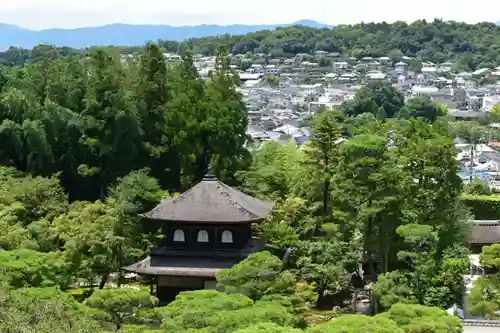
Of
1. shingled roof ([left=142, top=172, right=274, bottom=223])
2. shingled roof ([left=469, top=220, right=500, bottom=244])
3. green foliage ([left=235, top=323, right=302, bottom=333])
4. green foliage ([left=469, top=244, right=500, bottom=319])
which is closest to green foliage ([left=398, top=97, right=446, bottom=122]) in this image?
shingled roof ([left=469, top=220, right=500, bottom=244])

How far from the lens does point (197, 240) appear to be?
2381 centimetres

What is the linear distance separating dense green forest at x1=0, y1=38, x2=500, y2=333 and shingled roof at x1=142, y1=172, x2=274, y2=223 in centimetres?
207

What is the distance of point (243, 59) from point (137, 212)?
133m

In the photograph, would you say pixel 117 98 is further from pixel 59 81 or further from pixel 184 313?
pixel 184 313

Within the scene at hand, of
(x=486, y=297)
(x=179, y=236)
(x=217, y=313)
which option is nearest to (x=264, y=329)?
(x=217, y=313)

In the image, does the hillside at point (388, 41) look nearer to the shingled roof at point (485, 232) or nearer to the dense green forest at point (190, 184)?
the dense green forest at point (190, 184)

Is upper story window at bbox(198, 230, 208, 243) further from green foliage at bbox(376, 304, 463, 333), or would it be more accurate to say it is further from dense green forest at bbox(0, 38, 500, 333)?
green foliage at bbox(376, 304, 463, 333)

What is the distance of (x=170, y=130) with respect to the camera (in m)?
31.0

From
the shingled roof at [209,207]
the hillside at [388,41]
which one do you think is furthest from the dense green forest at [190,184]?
the hillside at [388,41]

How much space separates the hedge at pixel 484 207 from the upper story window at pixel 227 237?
1421cm

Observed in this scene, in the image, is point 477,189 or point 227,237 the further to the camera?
point 477,189

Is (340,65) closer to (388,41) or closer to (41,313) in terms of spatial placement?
(388,41)

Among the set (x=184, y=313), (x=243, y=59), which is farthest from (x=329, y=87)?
(x=184, y=313)

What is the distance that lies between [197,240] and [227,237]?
0.94 meters
